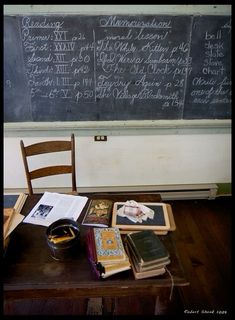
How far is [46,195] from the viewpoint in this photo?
1533 mm

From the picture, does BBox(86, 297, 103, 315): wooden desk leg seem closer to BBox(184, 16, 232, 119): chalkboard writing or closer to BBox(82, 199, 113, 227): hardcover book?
BBox(82, 199, 113, 227): hardcover book

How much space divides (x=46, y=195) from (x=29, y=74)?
113 cm

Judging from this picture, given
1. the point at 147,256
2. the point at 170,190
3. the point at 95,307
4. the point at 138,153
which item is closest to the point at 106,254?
the point at 147,256

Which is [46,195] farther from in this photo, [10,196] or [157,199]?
[10,196]

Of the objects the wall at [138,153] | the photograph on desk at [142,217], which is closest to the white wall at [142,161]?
the wall at [138,153]

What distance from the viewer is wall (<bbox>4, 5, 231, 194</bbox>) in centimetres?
239

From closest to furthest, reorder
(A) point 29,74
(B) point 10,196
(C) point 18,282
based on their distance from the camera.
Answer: (C) point 18,282, (A) point 29,74, (B) point 10,196

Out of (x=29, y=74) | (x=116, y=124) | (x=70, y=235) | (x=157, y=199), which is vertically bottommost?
(x=70, y=235)

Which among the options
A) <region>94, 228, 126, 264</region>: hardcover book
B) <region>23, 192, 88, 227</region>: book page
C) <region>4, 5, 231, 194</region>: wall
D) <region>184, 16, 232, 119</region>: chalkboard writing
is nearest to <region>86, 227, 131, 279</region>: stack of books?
<region>94, 228, 126, 264</region>: hardcover book

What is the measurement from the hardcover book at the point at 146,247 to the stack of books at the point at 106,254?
0.05 m

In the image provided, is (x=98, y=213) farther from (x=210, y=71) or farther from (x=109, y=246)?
(x=210, y=71)

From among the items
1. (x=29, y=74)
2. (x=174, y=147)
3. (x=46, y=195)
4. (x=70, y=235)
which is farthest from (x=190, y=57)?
(x=70, y=235)

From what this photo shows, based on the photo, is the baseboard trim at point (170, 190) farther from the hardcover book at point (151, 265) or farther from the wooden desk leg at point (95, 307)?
the hardcover book at point (151, 265)

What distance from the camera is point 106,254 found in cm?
108
